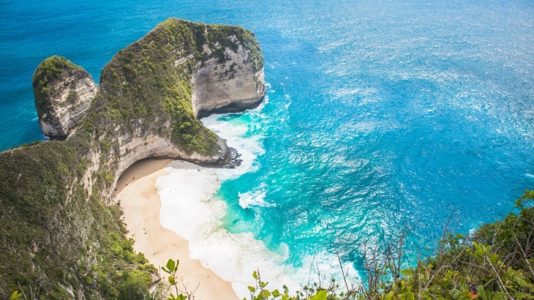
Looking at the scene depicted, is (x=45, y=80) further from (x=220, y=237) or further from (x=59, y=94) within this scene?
(x=220, y=237)

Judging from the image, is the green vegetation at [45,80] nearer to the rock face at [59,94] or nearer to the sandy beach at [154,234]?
the rock face at [59,94]

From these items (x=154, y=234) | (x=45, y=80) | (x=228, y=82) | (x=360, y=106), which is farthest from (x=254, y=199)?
(x=360, y=106)

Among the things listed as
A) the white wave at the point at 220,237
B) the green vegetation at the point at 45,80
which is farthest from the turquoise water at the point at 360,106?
the green vegetation at the point at 45,80

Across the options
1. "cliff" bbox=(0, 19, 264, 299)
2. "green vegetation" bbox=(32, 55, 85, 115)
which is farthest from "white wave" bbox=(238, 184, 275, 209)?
"green vegetation" bbox=(32, 55, 85, 115)

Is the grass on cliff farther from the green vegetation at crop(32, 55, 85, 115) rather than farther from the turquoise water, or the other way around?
the green vegetation at crop(32, 55, 85, 115)

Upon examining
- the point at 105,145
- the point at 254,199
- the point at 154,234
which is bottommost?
the point at 154,234

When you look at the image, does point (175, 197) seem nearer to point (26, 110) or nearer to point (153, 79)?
point (153, 79)
